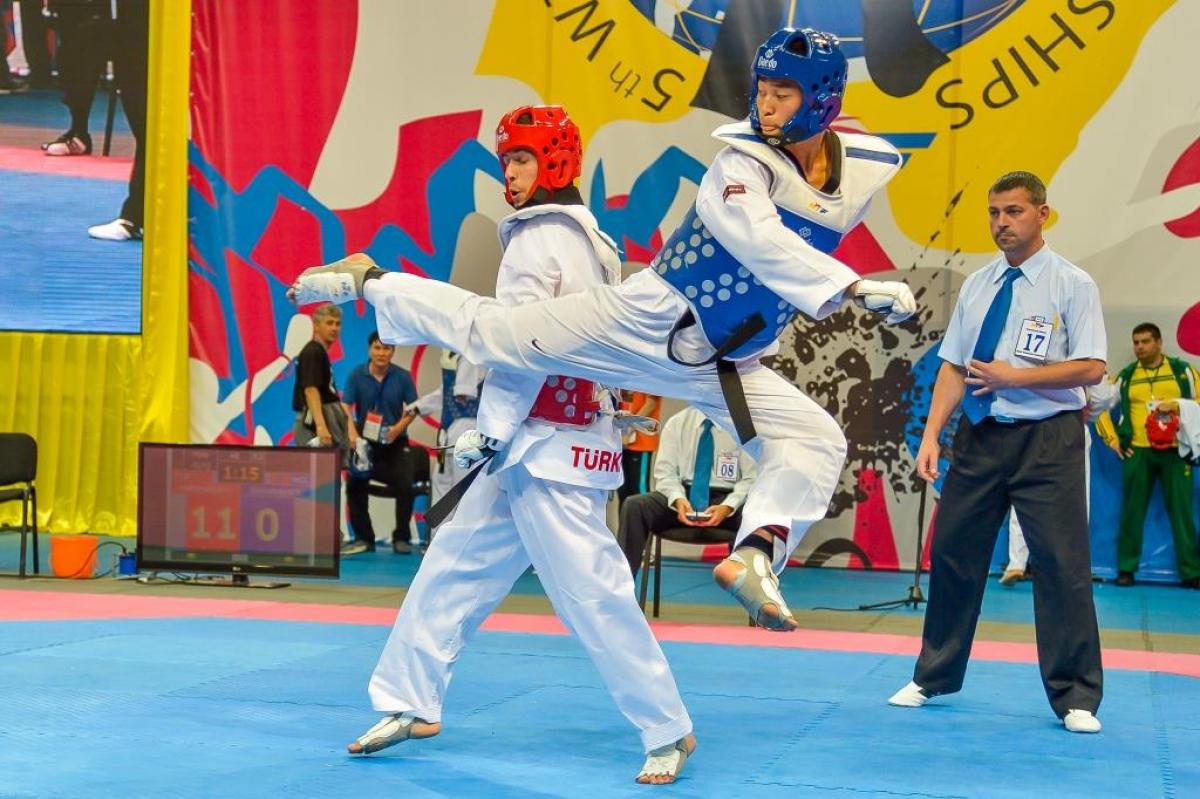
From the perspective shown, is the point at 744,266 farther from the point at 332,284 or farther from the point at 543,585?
the point at 332,284

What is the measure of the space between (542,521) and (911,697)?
1909mm

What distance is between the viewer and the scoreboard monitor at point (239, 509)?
805 cm

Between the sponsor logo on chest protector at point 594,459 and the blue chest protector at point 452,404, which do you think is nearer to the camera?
the sponsor logo on chest protector at point 594,459

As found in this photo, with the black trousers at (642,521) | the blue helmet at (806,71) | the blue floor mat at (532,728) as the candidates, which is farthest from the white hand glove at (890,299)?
the black trousers at (642,521)

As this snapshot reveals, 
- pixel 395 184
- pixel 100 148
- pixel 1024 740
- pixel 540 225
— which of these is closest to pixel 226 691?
pixel 540 225

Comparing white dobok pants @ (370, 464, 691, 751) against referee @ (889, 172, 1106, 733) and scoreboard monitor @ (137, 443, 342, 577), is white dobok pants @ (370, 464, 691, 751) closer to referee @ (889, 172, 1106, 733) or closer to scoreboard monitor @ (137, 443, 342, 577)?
referee @ (889, 172, 1106, 733)

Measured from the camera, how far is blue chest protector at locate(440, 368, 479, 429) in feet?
31.8

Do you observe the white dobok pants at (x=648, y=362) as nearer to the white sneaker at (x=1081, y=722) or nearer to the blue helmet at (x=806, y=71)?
the blue helmet at (x=806, y=71)

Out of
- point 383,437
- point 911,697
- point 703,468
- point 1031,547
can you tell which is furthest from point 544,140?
point 383,437

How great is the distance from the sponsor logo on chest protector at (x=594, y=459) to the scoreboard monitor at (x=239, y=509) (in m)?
4.22

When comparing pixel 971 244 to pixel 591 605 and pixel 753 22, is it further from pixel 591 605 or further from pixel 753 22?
pixel 591 605

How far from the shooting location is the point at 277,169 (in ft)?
38.4

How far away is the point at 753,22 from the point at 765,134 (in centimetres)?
741

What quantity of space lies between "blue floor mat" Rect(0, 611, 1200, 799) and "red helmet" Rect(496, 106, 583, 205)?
1.75 metres
